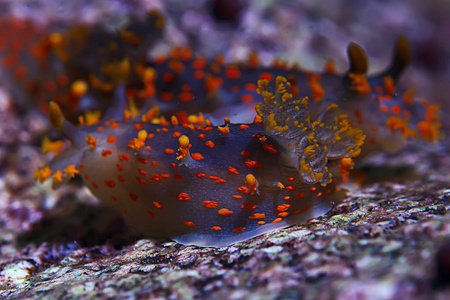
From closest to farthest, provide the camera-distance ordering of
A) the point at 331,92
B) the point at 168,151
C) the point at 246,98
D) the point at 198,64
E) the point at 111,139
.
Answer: the point at 168,151
the point at 111,139
the point at 331,92
the point at 246,98
the point at 198,64

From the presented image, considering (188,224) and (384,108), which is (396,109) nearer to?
(384,108)

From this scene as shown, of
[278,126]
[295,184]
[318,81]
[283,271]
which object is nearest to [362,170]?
[318,81]

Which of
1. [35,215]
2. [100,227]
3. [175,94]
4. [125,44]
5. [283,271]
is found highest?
[125,44]

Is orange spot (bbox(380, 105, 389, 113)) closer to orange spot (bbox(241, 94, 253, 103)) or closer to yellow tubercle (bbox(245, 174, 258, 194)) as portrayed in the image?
orange spot (bbox(241, 94, 253, 103))

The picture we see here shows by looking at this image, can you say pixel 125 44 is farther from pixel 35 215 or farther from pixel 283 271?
pixel 283 271

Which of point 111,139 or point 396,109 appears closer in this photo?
point 111,139

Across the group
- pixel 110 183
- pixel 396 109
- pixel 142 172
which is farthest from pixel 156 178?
pixel 396 109

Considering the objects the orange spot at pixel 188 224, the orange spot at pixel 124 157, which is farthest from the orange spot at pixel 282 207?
the orange spot at pixel 124 157

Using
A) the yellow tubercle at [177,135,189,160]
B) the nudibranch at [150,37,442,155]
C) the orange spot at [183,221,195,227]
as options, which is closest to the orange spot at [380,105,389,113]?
the nudibranch at [150,37,442,155]
